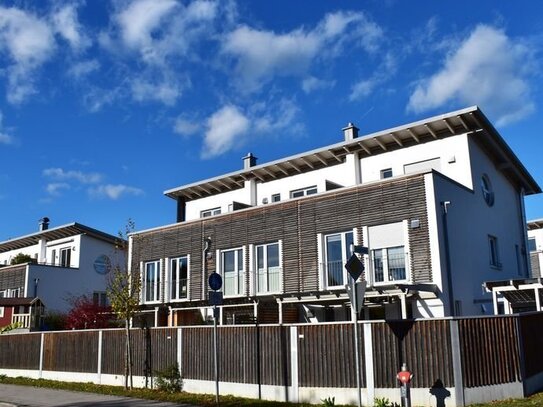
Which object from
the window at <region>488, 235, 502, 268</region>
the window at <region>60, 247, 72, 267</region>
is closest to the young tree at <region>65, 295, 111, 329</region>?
the window at <region>60, 247, 72, 267</region>

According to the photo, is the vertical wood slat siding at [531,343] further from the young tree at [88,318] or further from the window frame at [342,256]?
the young tree at [88,318]

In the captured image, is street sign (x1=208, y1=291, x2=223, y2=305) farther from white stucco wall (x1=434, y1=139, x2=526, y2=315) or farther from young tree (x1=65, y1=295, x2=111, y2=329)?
young tree (x1=65, y1=295, x2=111, y2=329)

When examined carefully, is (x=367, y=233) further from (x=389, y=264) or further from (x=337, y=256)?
(x=337, y=256)

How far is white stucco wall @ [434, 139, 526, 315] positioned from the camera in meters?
21.5

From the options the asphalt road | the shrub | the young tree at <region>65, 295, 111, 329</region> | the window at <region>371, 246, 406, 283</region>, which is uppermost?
the window at <region>371, 246, 406, 283</region>

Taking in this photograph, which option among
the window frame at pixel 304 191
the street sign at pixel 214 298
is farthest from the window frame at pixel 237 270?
the street sign at pixel 214 298

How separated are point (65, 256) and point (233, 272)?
69.7 feet

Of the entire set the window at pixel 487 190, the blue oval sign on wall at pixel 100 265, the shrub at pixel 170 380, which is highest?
the window at pixel 487 190

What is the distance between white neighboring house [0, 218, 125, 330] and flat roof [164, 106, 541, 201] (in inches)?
435

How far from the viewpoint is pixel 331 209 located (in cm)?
2355

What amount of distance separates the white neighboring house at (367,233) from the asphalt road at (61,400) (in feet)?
29.0


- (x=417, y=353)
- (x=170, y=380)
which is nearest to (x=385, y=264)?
(x=417, y=353)

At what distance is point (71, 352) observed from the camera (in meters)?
21.3

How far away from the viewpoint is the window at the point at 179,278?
2831 cm
